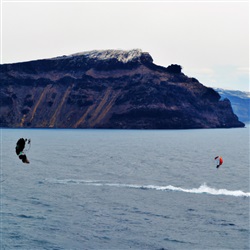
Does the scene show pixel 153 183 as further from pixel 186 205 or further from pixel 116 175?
pixel 186 205

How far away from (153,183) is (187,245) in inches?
1782

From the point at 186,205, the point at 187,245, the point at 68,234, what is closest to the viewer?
the point at 187,245

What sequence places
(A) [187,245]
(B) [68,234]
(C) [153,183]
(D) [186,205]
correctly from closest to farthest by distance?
(A) [187,245] → (B) [68,234] → (D) [186,205] → (C) [153,183]

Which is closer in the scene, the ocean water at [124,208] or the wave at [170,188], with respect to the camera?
the ocean water at [124,208]

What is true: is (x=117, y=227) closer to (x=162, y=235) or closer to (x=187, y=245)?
(x=162, y=235)

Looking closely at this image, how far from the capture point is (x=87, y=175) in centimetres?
11931

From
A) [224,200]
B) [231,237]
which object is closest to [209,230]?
[231,237]

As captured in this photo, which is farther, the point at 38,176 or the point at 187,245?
the point at 38,176

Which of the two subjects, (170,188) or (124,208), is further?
(170,188)

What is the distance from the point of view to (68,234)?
65.1 metres

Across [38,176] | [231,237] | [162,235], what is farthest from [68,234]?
[38,176]

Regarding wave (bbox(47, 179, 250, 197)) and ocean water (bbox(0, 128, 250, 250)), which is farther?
wave (bbox(47, 179, 250, 197))

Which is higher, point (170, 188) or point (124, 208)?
point (170, 188)

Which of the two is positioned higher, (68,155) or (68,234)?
(68,155)
